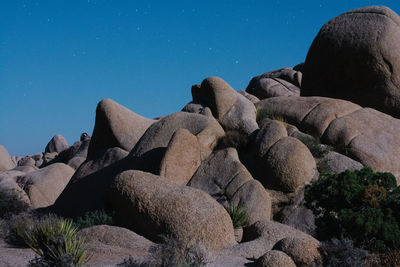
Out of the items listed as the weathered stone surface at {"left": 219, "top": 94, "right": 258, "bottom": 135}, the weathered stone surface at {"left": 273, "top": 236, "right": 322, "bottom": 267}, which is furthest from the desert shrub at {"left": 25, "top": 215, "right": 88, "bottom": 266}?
the weathered stone surface at {"left": 219, "top": 94, "right": 258, "bottom": 135}

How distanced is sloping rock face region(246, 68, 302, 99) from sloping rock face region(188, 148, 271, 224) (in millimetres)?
20514

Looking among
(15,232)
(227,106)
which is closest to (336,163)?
(227,106)

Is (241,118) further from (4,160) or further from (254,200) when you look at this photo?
(4,160)

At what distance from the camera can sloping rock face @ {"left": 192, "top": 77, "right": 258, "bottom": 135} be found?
18531 mm

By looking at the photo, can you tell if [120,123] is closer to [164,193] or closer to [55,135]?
[164,193]

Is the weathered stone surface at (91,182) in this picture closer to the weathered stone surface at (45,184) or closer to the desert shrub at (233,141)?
the desert shrub at (233,141)

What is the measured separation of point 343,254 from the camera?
9.45 meters

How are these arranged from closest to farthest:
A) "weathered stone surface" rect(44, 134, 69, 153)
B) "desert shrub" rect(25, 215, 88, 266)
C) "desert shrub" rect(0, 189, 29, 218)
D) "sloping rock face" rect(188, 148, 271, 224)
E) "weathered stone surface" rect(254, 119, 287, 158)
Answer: "desert shrub" rect(25, 215, 88, 266), "sloping rock face" rect(188, 148, 271, 224), "weathered stone surface" rect(254, 119, 287, 158), "desert shrub" rect(0, 189, 29, 218), "weathered stone surface" rect(44, 134, 69, 153)

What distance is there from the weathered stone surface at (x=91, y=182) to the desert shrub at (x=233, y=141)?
3.68 meters

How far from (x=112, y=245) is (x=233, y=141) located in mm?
7144

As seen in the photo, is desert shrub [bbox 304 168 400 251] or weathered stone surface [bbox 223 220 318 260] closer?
desert shrub [bbox 304 168 400 251]

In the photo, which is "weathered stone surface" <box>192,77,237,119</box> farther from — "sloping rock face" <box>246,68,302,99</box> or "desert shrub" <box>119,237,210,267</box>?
"sloping rock face" <box>246,68,302,99</box>

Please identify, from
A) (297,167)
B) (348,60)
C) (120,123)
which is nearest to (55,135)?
(120,123)

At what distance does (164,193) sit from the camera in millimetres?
12375
